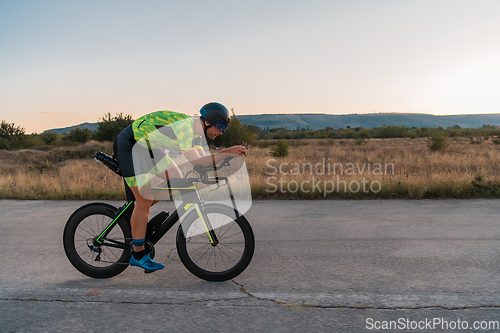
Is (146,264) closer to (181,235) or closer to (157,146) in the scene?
(181,235)

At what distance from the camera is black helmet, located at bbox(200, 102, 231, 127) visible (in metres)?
3.29

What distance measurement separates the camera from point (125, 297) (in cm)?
318

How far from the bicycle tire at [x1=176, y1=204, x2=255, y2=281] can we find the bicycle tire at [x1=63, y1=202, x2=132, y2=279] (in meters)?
0.64

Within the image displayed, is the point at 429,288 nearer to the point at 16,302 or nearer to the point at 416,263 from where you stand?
the point at 416,263

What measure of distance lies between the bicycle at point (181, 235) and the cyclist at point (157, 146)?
0.13 metres

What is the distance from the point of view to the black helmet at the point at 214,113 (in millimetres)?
3285

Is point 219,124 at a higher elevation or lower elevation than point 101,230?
higher

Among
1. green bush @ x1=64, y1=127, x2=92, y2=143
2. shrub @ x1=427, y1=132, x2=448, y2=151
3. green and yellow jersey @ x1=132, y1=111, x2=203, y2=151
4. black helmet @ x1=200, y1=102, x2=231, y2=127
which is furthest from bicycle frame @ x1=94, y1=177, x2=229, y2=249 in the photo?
green bush @ x1=64, y1=127, x2=92, y2=143

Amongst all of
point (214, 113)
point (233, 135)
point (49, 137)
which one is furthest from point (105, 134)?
point (214, 113)

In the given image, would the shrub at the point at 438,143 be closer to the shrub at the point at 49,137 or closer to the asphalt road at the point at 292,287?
the asphalt road at the point at 292,287

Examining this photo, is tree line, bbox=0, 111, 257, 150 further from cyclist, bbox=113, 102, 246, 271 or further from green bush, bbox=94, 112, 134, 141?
cyclist, bbox=113, 102, 246, 271

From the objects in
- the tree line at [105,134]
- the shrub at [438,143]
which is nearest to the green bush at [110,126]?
the tree line at [105,134]

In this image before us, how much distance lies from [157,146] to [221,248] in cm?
129

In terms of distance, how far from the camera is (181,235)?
3510 millimetres
